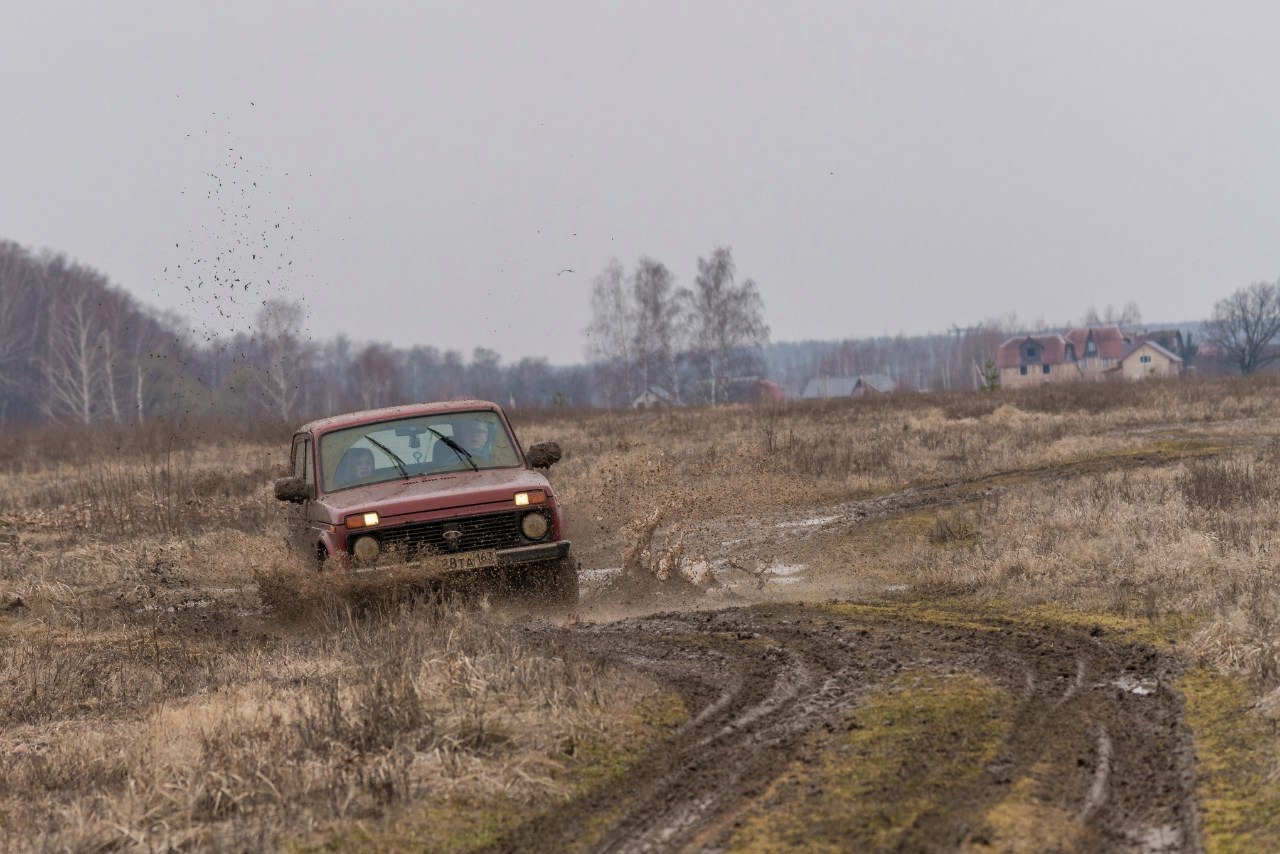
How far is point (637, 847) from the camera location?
4227 millimetres

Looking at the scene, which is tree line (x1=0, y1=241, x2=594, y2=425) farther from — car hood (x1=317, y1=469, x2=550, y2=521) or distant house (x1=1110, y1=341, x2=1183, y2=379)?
distant house (x1=1110, y1=341, x2=1183, y2=379)

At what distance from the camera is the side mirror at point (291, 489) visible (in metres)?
10.4

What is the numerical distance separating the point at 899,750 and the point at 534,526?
4825 mm

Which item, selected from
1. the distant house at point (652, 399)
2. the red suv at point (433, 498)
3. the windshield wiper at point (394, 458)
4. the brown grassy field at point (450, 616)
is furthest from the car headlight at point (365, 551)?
the distant house at point (652, 399)

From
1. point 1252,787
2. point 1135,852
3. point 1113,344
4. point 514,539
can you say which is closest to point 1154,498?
point 514,539

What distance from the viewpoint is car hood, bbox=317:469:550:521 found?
955cm

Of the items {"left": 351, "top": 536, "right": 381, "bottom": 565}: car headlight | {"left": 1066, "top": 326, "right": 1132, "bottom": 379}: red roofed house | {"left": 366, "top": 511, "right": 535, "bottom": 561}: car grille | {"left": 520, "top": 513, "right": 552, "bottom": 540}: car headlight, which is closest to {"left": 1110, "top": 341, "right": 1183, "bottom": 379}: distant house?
{"left": 1066, "top": 326, "right": 1132, "bottom": 379}: red roofed house

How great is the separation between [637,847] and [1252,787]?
2333mm

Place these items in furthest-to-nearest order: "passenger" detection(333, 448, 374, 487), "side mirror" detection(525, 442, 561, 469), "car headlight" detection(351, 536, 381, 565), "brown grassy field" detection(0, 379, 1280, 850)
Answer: "passenger" detection(333, 448, 374, 487)
"side mirror" detection(525, 442, 561, 469)
"car headlight" detection(351, 536, 381, 565)
"brown grassy field" detection(0, 379, 1280, 850)

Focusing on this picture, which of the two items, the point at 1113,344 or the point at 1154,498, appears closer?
the point at 1154,498

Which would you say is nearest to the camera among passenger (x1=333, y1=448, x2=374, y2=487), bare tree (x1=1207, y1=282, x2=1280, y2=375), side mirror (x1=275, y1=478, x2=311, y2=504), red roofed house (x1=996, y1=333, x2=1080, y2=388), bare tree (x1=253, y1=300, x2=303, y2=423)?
side mirror (x1=275, y1=478, x2=311, y2=504)

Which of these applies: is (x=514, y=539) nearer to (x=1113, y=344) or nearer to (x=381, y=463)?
(x=381, y=463)

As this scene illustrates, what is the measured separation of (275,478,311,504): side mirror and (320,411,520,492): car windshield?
21 cm

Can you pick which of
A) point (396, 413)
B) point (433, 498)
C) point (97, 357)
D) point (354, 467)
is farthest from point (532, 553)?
point (97, 357)
